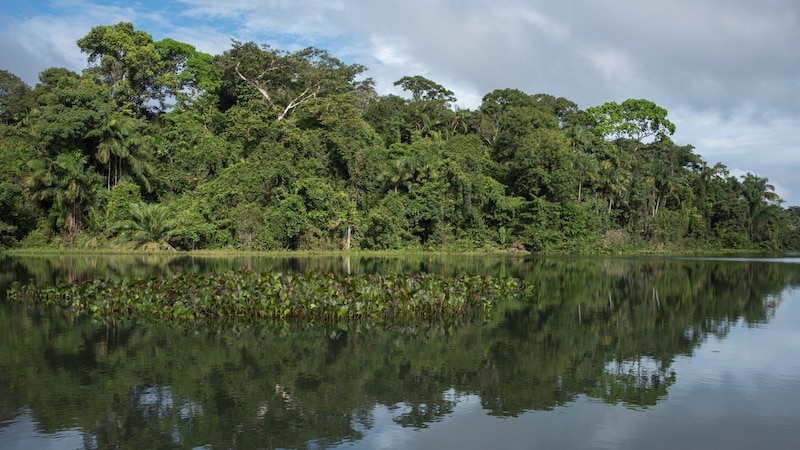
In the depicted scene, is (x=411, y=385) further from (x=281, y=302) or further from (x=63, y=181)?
(x=63, y=181)

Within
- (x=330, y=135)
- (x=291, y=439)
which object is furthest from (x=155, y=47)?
(x=291, y=439)

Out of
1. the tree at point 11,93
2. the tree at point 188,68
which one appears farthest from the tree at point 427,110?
the tree at point 11,93

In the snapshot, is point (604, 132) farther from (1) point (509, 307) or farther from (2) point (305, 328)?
(2) point (305, 328)

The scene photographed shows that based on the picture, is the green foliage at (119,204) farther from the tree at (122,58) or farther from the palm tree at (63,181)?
the tree at (122,58)

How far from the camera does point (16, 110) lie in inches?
1547

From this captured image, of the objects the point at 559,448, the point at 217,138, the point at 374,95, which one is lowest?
the point at 559,448

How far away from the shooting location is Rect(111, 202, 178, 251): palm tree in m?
29.7

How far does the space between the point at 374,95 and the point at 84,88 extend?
20.0 m

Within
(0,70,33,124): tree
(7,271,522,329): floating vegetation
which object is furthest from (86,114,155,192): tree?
(7,271,522,329): floating vegetation

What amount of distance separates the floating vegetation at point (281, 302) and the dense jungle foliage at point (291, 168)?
1941 centimetres

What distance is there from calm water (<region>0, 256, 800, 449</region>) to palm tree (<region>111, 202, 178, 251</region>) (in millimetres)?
18612

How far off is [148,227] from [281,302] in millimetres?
21672

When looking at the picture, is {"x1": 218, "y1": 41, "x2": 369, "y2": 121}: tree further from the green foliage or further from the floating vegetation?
the floating vegetation

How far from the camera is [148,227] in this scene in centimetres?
2994
